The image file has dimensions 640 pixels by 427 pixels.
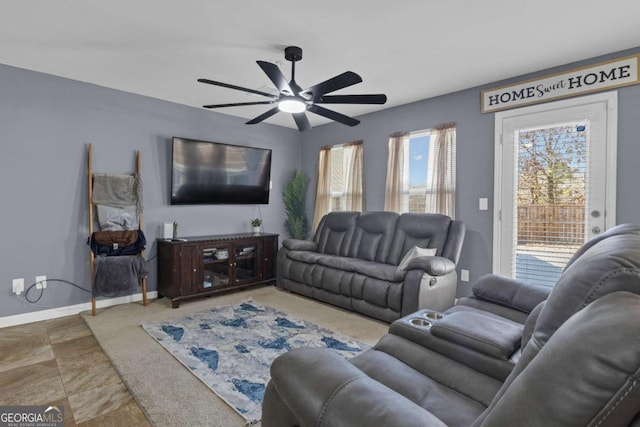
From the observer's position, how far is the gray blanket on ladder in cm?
346

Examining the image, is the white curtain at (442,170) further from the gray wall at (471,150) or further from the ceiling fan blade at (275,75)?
the ceiling fan blade at (275,75)

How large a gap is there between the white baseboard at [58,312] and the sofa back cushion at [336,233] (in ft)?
7.95

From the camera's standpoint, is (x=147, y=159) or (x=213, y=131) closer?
(x=147, y=159)

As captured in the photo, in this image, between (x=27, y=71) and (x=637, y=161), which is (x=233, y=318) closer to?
(x=27, y=71)

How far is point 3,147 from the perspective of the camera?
125 inches

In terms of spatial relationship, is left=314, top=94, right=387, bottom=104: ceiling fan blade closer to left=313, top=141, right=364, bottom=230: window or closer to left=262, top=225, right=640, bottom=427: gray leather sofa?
left=262, top=225, right=640, bottom=427: gray leather sofa

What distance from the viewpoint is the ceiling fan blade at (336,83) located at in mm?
2316

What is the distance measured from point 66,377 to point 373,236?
320 cm

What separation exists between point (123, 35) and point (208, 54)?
0.65m

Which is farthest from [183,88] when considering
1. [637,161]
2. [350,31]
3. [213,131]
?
[637,161]

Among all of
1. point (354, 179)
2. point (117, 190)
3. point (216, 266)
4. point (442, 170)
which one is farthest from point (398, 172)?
point (117, 190)

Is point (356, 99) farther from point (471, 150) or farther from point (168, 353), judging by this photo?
point (168, 353)

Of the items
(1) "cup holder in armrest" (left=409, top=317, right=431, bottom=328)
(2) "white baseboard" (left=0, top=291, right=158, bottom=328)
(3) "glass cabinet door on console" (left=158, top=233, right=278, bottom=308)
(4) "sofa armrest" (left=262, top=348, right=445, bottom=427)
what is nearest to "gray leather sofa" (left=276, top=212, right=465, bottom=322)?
(3) "glass cabinet door on console" (left=158, top=233, right=278, bottom=308)

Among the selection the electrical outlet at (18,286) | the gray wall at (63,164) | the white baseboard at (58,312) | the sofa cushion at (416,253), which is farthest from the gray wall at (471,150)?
the electrical outlet at (18,286)
